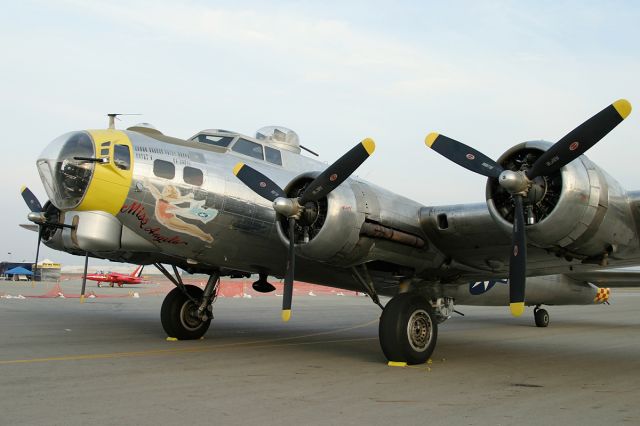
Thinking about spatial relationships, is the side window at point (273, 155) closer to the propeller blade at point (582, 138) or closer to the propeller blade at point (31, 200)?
the propeller blade at point (582, 138)

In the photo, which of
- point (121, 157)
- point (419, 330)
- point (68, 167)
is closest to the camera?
point (68, 167)

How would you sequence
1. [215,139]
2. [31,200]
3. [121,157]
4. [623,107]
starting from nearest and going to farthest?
[623,107]
[121,157]
[215,139]
[31,200]

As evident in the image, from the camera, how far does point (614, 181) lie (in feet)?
27.1

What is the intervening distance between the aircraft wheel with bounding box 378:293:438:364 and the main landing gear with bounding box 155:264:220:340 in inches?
165

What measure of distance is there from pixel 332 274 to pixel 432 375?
3.21m

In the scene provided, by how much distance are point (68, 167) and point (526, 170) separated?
6593 mm

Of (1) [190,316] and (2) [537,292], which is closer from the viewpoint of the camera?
(1) [190,316]

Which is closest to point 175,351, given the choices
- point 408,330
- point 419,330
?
point 408,330

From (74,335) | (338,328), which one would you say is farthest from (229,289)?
(74,335)

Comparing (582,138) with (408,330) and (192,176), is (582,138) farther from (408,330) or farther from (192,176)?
(192,176)

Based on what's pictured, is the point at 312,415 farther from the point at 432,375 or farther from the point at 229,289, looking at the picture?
the point at 229,289

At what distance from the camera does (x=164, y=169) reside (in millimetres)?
9031

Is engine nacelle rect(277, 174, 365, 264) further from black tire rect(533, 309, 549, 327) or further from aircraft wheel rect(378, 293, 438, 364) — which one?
black tire rect(533, 309, 549, 327)

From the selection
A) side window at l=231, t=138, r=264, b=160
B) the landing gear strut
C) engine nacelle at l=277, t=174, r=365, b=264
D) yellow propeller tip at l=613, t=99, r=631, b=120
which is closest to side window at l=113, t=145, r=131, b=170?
side window at l=231, t=138, r=264, b=160
